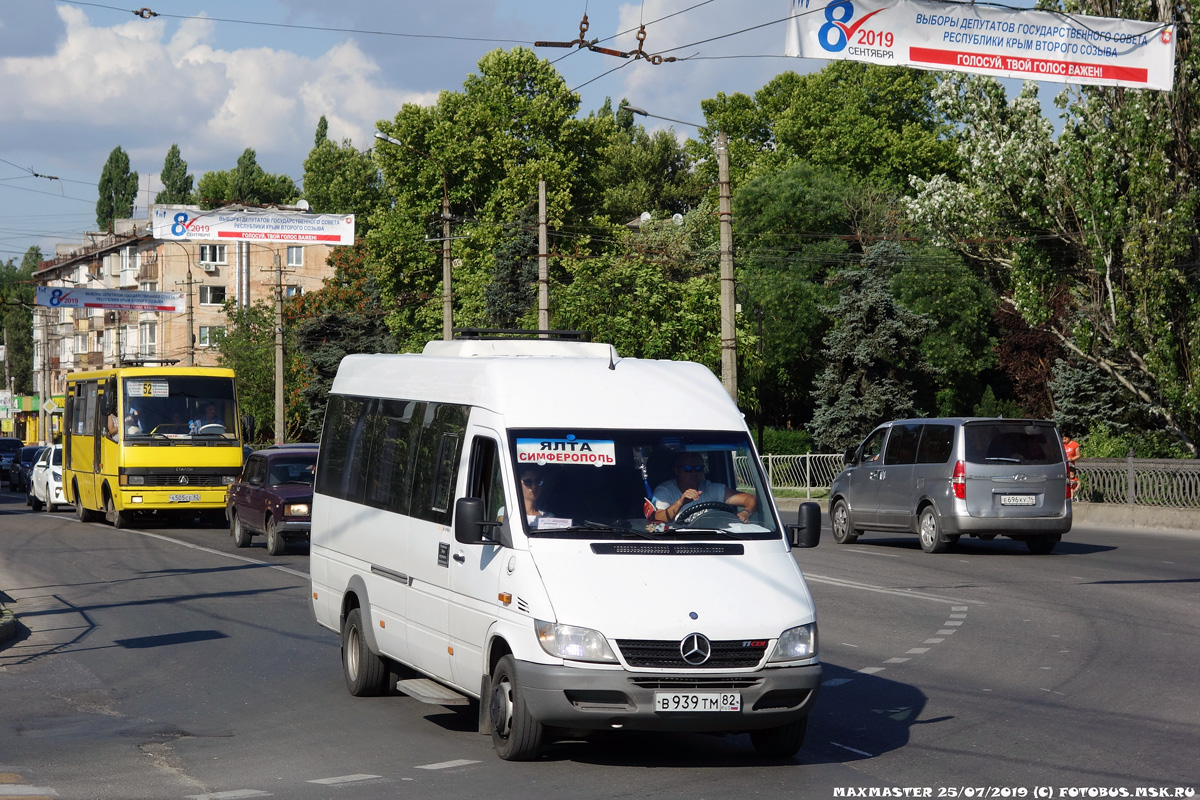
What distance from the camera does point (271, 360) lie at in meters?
69.1

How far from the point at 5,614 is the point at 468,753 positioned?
7740 millimetres

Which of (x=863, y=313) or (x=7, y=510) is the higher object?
(x=863, y=313)

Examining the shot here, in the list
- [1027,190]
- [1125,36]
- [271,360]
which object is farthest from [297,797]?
[271,360]

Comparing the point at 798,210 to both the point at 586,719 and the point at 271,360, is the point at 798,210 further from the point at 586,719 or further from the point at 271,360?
the point at 586,719

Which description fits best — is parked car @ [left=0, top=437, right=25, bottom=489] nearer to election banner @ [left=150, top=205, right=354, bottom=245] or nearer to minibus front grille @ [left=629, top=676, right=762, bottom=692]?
election banner @ [left=150, top=205, right=354, bottom=245]

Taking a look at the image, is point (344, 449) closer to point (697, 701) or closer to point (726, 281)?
point (697, 701)

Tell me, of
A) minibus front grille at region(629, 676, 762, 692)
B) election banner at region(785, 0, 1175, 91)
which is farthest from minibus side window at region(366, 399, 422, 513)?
election banner at region(785, 0, 1175, 91)

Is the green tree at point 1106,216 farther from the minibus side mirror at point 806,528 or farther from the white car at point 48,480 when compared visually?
the white car at point 48,480

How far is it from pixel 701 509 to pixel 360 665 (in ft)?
10.2

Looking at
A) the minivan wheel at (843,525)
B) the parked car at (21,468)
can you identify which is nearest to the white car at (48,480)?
the parked car at (21,468)

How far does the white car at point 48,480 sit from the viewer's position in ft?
118

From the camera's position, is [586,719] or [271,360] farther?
[271,360]

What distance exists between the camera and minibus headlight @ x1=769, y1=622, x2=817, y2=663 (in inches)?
298

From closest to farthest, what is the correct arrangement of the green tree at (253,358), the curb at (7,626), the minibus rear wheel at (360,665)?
the minibus rear wheel at (360,665)
the curb at (7,626)
the green tree at (253,358)
